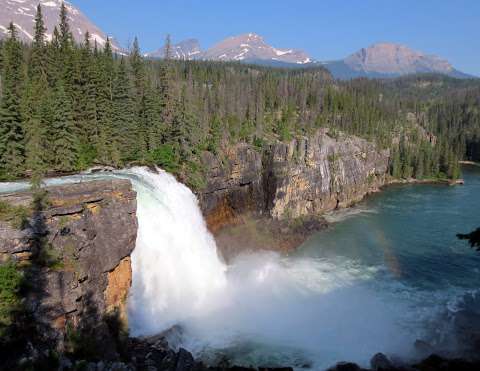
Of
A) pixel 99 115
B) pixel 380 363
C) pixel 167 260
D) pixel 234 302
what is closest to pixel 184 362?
pixel 167 260

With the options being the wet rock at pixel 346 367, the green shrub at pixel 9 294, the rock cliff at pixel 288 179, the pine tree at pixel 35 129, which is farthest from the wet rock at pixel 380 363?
the pine tree at pixel 35 129

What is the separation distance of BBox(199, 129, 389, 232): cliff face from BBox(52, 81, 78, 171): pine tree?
1381 cm

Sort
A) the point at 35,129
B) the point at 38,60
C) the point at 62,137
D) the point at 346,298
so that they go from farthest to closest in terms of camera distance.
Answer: the point at 38,60
the point at 62,137
the point at 346,298
the point at 35,129

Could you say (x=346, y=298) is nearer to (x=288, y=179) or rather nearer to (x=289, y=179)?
(x=288, y=179)

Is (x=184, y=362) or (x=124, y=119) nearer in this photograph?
(x=184, y=362)

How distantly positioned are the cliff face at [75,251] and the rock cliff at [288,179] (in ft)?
57.2

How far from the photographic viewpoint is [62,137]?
1379 inches

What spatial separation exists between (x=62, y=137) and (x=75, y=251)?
17.5m

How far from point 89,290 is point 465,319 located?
87.0ft

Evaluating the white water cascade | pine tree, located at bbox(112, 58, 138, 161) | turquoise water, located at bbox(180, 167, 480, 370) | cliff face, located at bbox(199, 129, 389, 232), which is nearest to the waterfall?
the white water cascade

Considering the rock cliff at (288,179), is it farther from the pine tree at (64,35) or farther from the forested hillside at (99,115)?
the pine tree at (64,35)

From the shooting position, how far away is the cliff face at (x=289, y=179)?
155ft

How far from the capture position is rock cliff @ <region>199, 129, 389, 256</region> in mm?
47125

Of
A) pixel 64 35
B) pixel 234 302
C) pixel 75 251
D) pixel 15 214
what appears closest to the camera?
pixel 15 214
